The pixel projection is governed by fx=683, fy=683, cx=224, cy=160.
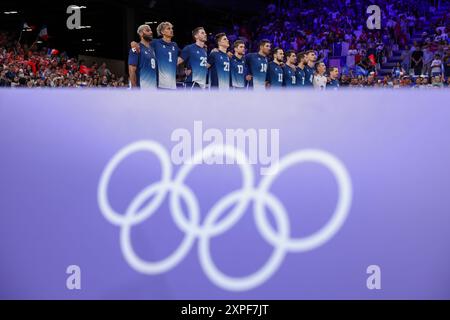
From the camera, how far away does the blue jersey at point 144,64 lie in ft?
29.6

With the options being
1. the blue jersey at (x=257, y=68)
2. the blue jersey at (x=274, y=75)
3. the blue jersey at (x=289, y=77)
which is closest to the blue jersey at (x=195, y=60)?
the blue jersey at (x=257, y=68)

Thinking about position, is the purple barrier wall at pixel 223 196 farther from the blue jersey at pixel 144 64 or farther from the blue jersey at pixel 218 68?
the blue jersey at pixel 218 68

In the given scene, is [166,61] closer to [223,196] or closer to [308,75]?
[308,75]

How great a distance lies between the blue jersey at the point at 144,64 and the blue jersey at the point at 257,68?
230cm

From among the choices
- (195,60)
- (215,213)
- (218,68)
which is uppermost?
(195,60)

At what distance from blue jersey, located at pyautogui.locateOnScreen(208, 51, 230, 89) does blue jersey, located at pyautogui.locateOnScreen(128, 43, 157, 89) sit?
1204 mm

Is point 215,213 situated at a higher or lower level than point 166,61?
lower

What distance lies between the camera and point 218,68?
10.1 meters

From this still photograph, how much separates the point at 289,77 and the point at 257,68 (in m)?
0.76

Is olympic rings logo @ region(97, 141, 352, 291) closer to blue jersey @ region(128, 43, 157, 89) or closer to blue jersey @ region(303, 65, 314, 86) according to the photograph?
blue jersey @ region(128, 43, 157, 89)

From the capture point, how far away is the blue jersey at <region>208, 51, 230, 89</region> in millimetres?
10109

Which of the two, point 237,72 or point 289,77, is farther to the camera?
point 289,77

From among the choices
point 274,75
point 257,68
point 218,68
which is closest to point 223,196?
point 218,68

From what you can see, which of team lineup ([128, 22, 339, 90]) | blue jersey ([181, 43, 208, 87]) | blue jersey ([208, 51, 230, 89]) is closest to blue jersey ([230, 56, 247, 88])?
team lineup ([128, 22, 339, 90])
